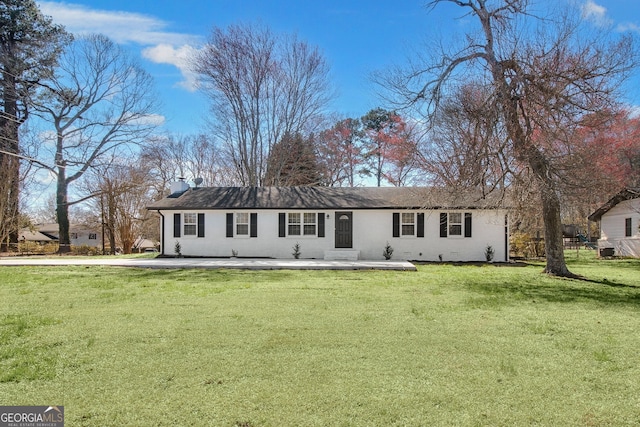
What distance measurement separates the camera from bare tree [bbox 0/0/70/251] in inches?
872

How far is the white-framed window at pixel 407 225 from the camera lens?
58.6 ft

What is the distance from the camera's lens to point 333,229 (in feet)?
59.4

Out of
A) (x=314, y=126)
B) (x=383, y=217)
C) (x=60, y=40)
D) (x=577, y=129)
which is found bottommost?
(x=383, y=217)

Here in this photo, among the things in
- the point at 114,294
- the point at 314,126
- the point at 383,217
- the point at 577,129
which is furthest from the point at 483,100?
the point at 314,126

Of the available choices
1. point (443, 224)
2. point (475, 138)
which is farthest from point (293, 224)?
point (475, 138)

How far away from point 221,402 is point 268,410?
40 cm

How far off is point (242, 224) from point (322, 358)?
14586mm

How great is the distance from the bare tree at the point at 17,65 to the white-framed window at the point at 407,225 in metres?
20.3

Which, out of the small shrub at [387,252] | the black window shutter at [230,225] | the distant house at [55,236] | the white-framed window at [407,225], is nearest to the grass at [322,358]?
the small shrub at [387,252]

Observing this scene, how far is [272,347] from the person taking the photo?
468 centimetres

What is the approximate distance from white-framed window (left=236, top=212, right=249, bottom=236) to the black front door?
4.02m

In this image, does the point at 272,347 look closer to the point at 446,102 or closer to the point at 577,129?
the point at 446,102

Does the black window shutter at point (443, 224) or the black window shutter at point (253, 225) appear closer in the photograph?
the black window shutter at point (443, 224)

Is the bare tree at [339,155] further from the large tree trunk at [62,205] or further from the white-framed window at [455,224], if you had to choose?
the large tree trunk at [62,205]
